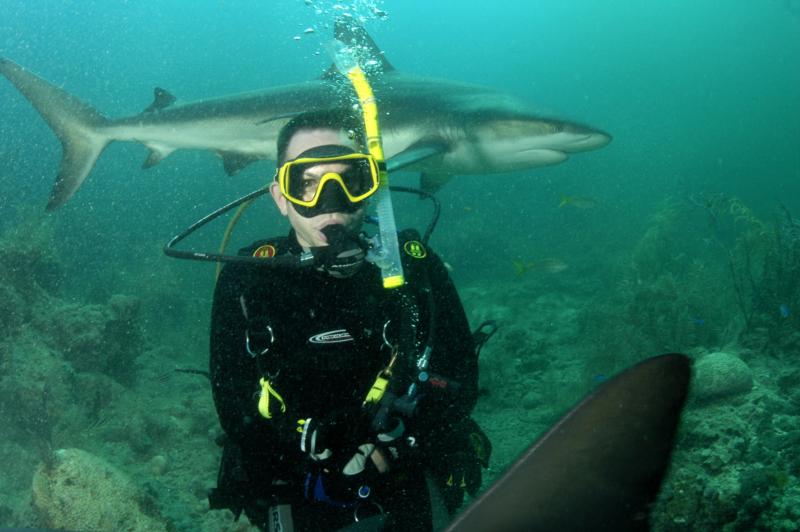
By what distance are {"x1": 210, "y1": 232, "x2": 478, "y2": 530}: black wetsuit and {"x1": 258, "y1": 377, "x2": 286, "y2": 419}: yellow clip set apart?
34 mm

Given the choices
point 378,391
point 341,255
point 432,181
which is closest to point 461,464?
point 378,391

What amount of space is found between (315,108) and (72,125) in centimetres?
364

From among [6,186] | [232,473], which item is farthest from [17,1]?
[232,473]

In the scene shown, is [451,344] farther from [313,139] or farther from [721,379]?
[721,379]

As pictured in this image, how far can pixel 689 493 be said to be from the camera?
3561 millimetres

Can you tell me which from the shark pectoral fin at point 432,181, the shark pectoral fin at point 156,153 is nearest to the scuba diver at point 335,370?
the shark pectoral fin at point 432,181

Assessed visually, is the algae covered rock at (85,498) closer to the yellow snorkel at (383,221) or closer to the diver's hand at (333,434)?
the diver's hand at (333,434)

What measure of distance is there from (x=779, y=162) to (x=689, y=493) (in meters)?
45.9

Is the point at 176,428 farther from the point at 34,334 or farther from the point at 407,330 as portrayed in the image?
the point at 407,330

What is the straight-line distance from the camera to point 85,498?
395cm

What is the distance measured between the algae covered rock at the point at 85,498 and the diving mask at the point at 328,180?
315cm

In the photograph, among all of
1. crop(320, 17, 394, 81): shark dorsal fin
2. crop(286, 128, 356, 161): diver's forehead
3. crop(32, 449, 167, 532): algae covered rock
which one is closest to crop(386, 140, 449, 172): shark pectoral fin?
crop(320, 17, 394, 81): shark dorsal fin

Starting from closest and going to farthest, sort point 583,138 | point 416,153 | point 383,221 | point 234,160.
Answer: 1. point 383,221
2. point 583,138
3. point 416,153
4. point 234,160

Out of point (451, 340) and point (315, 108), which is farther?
point (315, 108)
